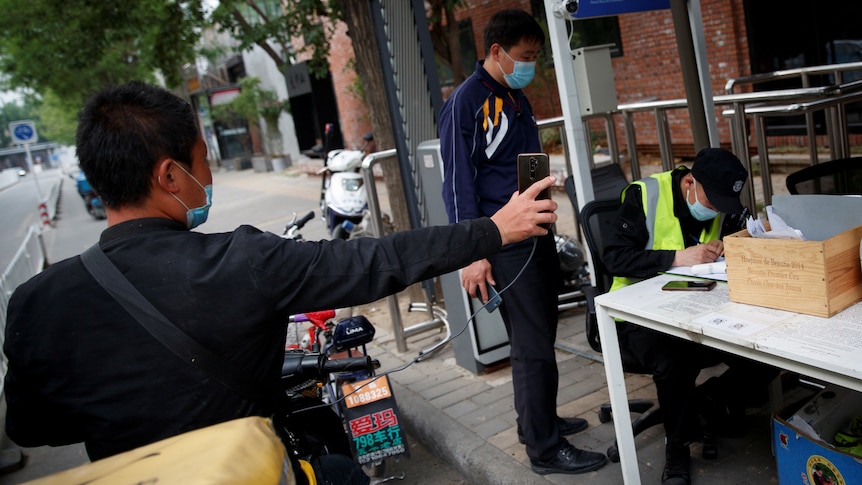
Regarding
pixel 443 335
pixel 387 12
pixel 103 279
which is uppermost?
pixel 387 12

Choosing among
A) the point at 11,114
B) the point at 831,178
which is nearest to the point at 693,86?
the point at 831,178

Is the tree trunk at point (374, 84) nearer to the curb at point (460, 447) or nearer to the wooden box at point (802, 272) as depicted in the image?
the curb at point (460, 447)

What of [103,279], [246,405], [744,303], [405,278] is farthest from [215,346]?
[744,303]

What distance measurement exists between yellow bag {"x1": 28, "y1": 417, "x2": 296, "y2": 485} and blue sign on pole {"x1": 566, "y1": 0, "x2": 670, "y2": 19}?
258cm

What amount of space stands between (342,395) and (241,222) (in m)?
10.9

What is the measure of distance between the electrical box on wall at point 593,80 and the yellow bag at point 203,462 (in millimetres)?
2664

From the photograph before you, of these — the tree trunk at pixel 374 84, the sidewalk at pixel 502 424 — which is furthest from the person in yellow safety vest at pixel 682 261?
the tree trunk at pixel 374 84

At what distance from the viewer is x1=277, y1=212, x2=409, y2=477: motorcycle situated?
3021mm

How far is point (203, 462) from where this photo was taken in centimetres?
143

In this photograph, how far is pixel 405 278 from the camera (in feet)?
6.04

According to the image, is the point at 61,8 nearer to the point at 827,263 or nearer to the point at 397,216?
the point at 397,216

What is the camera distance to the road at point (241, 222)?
13.8 ft

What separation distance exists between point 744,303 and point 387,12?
334 centimetres

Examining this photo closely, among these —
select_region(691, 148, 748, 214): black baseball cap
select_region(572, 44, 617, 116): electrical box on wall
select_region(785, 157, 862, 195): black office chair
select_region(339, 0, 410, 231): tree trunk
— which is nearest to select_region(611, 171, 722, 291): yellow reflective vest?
select_region(691, 148, 748, 214): black baseball cap
